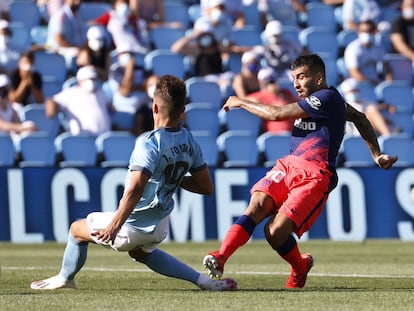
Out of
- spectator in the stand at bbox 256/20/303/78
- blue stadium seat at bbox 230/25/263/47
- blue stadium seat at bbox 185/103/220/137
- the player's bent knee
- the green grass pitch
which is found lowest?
the green grass pitch

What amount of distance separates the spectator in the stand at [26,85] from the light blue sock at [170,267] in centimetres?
776

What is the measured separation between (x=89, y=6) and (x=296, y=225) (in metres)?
10.1

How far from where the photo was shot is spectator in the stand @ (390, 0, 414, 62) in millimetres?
18266

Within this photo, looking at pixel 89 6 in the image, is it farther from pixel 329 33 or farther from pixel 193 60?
pixel 329 33

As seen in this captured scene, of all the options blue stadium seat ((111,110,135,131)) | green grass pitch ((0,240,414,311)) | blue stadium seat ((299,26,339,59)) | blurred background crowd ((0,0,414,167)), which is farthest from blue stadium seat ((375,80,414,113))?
blue stadium seat ((111,110,135,131))

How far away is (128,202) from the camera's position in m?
7.02

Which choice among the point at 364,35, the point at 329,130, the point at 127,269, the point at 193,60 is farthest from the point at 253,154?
the point at 329,130

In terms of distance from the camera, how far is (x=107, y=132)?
14828 mm

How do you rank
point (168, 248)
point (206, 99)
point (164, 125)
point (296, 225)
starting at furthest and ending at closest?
point (206, 99)
point (168, 248)
point (296, 225)
point (164, 125)

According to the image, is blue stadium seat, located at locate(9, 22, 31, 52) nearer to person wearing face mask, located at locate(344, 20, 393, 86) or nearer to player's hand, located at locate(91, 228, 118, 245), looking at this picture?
person wearing face mask, located at locate(344, 20, 393, 86)

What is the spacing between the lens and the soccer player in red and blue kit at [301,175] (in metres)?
7.93

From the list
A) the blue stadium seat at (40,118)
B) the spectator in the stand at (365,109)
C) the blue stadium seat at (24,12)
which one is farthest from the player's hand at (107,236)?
the blue stadium seat at (24,12)

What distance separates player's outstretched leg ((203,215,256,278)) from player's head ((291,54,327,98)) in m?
1.04

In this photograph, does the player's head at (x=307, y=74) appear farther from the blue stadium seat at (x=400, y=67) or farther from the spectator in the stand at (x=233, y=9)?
the blue stadium seat at (x=400, y=67)
